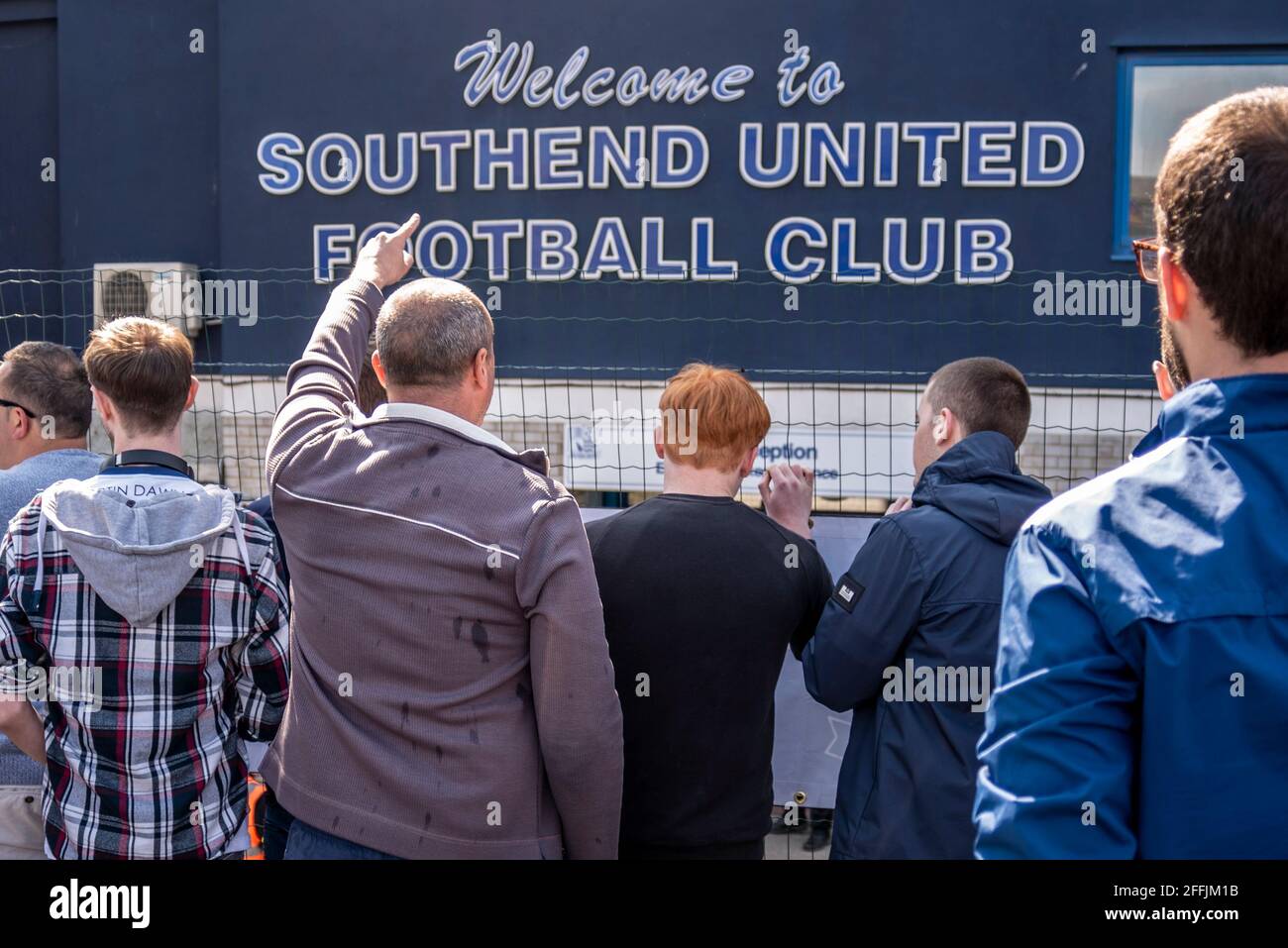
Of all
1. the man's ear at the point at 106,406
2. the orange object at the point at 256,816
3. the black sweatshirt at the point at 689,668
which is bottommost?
the orange object at the point at 256,816

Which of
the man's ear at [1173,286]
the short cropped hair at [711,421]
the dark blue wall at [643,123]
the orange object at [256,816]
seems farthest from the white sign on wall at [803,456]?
the man's ear at [1173,286]

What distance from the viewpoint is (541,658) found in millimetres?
2262

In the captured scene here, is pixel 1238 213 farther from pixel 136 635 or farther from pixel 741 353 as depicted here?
pixel 741 353

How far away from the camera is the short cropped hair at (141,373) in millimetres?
2561

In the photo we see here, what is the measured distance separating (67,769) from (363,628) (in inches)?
33.6

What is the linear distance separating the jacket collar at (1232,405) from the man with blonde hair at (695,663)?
1482 millimetres

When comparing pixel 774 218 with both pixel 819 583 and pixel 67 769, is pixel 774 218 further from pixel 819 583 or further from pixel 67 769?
pixel 67 769

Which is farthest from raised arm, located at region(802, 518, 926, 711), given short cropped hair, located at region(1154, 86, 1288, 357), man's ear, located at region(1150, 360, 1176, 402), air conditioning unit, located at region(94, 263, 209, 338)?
air conditioning unit, located at region(94, 263, 209, 338)

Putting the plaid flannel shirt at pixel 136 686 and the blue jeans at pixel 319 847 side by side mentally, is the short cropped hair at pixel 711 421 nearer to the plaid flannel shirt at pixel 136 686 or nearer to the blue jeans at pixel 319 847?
the plaid flannel shirt at pixel 136 686

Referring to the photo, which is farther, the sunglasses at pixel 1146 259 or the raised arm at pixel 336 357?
the raised arm at pixel 336 357

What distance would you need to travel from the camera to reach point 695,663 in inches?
106

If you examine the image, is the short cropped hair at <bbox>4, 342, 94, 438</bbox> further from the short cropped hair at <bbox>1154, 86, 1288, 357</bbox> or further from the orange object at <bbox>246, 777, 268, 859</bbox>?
the short cropped hair at <bbox>1154, 86, 1288, 357</bbox>

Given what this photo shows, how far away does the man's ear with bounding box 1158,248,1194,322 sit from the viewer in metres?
1.32
